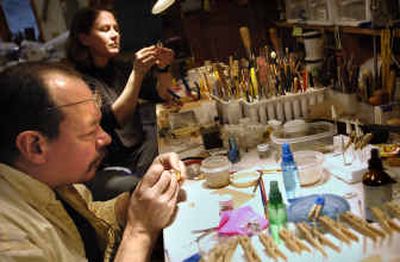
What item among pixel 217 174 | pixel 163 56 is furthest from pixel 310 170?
pixel 163 56

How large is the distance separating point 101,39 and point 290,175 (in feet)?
5.61

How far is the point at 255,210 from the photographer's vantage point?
1.40 metres

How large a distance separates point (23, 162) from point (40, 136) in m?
0.09

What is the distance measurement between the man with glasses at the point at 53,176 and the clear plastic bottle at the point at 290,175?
393 millimetres

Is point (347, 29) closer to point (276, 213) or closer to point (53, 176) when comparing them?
point (276, 213)

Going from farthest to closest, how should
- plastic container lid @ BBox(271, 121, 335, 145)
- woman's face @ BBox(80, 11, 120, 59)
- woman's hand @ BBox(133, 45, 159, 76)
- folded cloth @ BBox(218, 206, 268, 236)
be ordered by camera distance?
1. woman's face @ BBox(80, 11, 120, 59)
2. woman's hand @ BBox(133, 45, 159, 76)
3. plastic container lid @ BBox(271, 121, 335, 145)
4. folded cloth @ BBox(218, 206, 268, 236)

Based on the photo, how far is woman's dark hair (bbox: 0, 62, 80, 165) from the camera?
3.83 feet

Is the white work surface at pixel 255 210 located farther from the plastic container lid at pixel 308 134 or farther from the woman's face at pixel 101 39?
the woman's face at pixel 101 39

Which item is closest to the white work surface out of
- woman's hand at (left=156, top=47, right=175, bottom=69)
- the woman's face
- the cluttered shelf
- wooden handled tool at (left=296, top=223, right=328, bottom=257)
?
wooden handled tool at (left=296, top=223, right=328, bottom=257)

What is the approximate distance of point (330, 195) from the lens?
1.38 meters

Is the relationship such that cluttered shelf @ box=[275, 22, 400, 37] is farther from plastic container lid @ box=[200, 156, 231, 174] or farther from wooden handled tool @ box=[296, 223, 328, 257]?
wooden handled tool @ box=[296, 223, 328, 257]

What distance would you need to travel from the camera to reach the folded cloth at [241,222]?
127cm

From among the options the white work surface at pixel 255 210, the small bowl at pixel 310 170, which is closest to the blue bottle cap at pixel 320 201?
the white work surface at pixel 255 210

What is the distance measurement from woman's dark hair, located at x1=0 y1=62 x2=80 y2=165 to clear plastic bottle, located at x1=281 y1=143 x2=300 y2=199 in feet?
2.48
